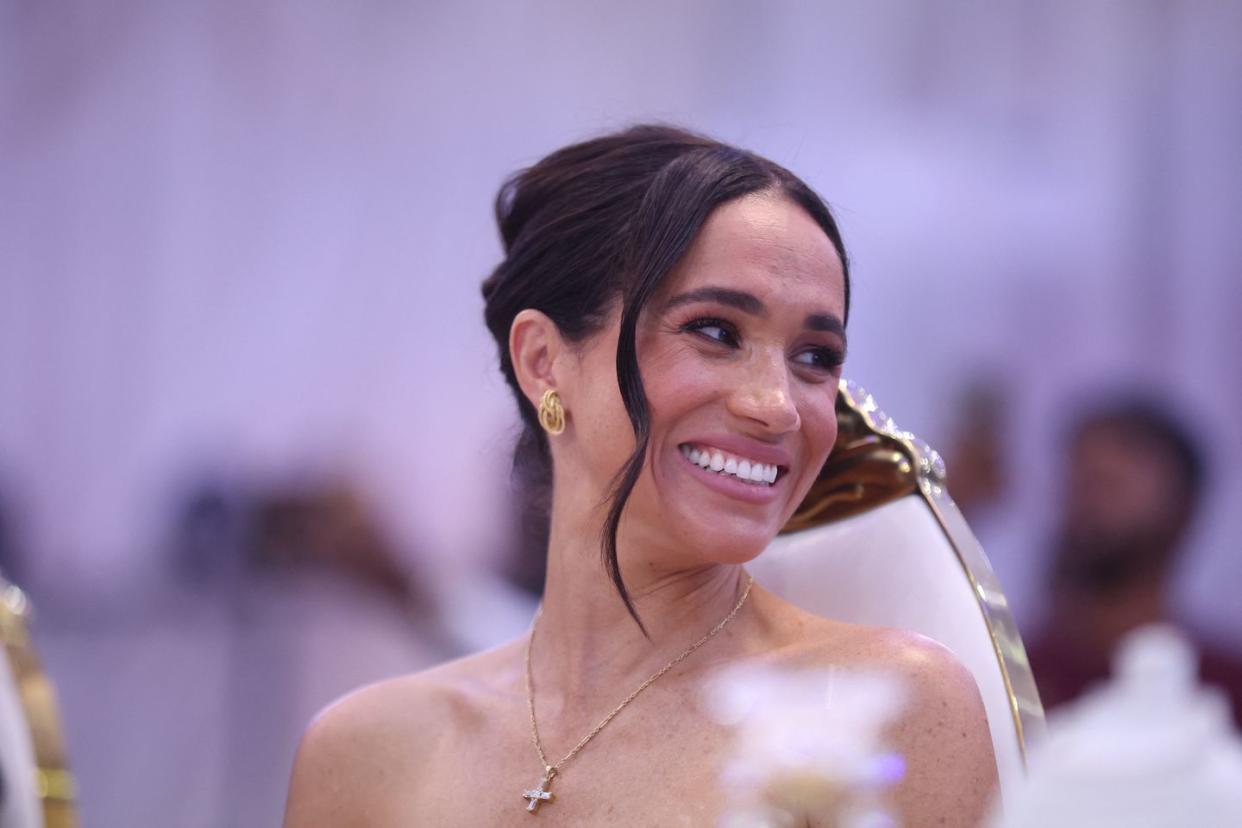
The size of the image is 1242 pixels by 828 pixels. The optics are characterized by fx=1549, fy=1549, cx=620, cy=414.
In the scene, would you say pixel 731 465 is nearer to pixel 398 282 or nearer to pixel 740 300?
pixel 740 300

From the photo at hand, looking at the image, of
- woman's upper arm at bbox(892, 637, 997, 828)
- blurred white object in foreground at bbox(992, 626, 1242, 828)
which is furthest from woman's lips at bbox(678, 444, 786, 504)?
blurred white object in foreground at bbox(992, 626, 1242, 828)

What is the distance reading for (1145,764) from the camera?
2.19ft

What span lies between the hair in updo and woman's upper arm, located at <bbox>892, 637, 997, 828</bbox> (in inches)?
17.3

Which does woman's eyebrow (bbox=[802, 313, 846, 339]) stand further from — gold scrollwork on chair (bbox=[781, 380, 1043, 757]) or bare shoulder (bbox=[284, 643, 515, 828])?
bare shoulder (bbox=[284, 643, 515, 828])

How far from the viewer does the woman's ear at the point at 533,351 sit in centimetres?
226

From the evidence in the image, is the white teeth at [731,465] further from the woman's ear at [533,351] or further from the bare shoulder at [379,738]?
the bare shoulder at [379,738]

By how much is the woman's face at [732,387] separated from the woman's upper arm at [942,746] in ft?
0.96

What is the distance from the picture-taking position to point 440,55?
4.62 m

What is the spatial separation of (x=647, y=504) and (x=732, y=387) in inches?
8.1

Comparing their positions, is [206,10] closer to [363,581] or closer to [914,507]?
[363,581]

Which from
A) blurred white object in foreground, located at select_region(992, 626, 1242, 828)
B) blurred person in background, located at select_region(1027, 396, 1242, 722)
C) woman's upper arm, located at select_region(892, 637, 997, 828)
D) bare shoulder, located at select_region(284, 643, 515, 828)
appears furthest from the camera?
blurred person in background, located at select_region(1027, 396, 1242, 722)

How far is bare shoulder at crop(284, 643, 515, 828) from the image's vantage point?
2.31 meters

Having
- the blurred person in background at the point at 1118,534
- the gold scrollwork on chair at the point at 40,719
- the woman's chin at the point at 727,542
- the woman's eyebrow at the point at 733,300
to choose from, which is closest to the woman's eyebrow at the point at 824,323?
the woman's eyebrow at the point at 733,300

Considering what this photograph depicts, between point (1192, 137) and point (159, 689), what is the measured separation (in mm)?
3302
